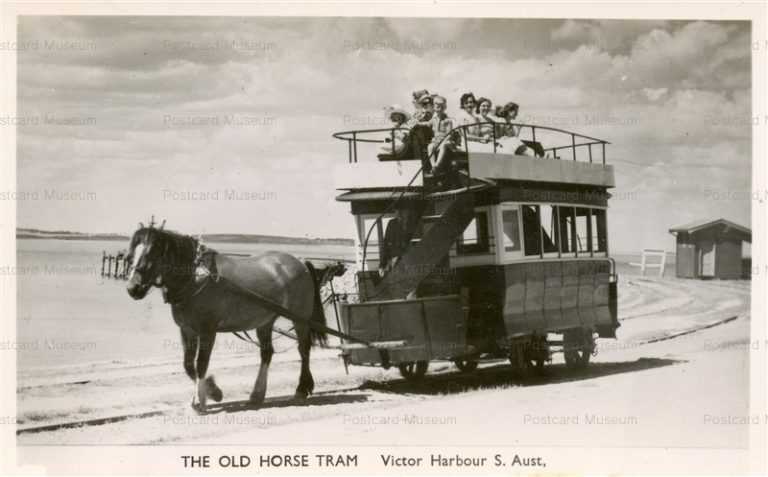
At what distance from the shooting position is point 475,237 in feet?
34.0

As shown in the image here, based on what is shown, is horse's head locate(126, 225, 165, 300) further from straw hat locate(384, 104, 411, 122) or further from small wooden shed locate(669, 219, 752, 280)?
small wooden shed locate(669, 219, 752, 280)

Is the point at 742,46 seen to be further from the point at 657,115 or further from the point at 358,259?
the point at 358,259

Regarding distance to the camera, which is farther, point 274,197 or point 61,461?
point 274,197

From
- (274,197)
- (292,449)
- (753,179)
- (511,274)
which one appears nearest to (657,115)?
(753,179)

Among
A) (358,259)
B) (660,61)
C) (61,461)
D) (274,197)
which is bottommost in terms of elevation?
(61,461)

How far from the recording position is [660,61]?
10.6 m

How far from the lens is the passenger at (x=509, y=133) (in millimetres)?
10312

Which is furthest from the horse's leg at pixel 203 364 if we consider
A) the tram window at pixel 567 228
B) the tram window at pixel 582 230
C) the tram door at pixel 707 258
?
the tram door at pixel 707 258

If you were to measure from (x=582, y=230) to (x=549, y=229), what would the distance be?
638 mm

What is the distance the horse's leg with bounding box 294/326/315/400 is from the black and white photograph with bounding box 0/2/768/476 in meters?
0.02

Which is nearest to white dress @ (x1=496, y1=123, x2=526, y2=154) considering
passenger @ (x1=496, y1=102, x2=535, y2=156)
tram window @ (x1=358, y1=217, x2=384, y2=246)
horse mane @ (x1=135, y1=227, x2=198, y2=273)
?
passenger @ (x1=496, y1=102, x2=535, y2=156)

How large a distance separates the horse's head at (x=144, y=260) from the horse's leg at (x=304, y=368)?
1861mm

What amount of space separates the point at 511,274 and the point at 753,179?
2.95 metres

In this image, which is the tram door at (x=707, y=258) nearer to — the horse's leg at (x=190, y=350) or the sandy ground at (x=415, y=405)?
the sandy ground at (x=415, y=405)
